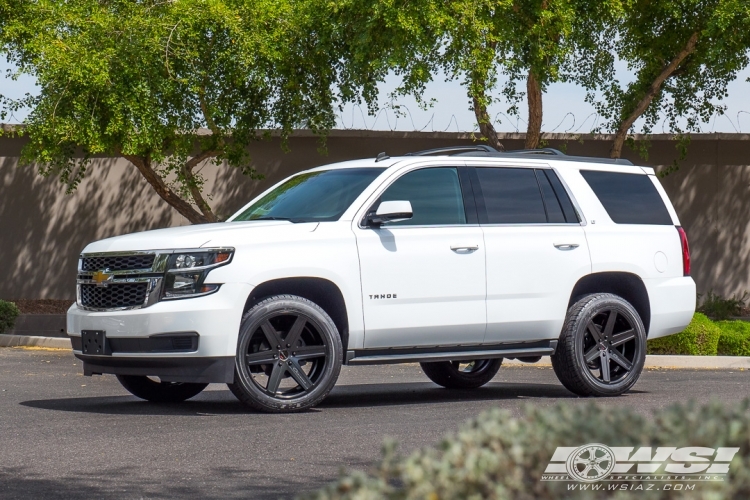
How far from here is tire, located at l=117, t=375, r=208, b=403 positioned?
9609mm

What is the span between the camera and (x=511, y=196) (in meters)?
9.80

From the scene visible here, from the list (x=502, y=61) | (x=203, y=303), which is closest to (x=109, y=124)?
(x=502, y=61)

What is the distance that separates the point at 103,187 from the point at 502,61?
30.5 ft

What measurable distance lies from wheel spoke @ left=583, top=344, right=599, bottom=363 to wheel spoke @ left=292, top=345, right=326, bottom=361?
2.60 m

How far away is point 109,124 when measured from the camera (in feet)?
57.3

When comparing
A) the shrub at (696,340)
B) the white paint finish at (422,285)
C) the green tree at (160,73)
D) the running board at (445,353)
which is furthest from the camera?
the green tree at (160,73)

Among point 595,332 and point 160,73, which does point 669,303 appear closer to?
point 595,332

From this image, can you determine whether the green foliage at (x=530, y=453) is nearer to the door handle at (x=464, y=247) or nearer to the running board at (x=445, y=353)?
the running board at (x=445, y=353)

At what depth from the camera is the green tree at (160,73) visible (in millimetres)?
17500

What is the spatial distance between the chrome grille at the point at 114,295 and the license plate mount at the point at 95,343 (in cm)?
22

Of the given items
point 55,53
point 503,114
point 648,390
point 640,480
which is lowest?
point 648,390

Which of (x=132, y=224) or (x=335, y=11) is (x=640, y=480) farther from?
(x=132, y=224)

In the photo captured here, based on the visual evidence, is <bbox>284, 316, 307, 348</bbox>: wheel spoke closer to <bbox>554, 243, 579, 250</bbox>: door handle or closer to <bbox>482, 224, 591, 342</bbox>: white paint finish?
<bbox>482, 224, 591, 342</bbox>: white paint finish

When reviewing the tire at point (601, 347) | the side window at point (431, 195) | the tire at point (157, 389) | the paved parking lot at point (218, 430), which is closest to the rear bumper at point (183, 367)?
the paved parking lot at point (218, 430)
